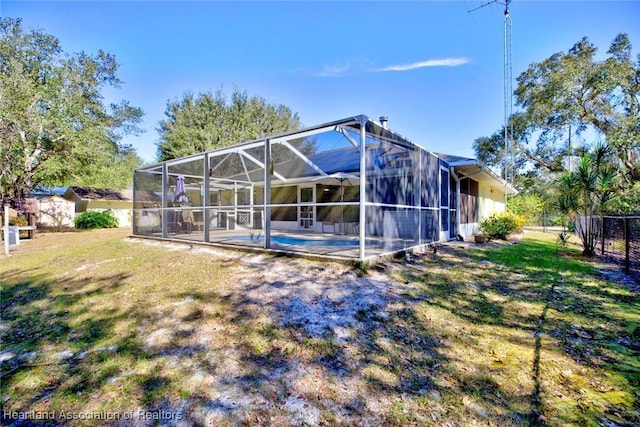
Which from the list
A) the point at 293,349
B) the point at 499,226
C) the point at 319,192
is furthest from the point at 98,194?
the point at 499,226

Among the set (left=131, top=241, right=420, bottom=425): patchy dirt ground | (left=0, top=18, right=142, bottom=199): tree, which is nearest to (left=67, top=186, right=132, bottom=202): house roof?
(left=0, top=18, right=142, bottom=199): tree

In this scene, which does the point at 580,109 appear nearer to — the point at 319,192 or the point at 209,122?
the point at 319,192

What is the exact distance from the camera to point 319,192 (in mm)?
12211

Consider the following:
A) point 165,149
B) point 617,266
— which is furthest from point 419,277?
point 165,149

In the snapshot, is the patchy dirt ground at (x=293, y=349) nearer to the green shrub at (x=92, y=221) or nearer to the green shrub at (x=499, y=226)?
the green shrub at (x=499, y=226)

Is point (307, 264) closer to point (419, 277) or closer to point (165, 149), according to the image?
point (419, 277)

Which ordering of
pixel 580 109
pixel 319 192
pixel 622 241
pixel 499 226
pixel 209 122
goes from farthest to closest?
pixel 209 122
pixel 580 109
pixel 319 192
pixel 499 226
pixel 622 241

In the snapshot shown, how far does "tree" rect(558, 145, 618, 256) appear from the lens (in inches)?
293

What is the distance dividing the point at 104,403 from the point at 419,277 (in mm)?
4540

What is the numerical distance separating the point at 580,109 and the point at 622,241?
11756 millimetres

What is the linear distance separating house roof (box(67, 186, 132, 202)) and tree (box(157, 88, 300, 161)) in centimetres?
402

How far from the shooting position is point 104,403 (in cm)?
217

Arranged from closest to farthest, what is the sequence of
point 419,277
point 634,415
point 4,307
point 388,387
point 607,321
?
point 634,415 → point 388,387 → point 607,321 → point 4,307 → point 419,277

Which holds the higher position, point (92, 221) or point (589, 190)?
point (589, 190)
